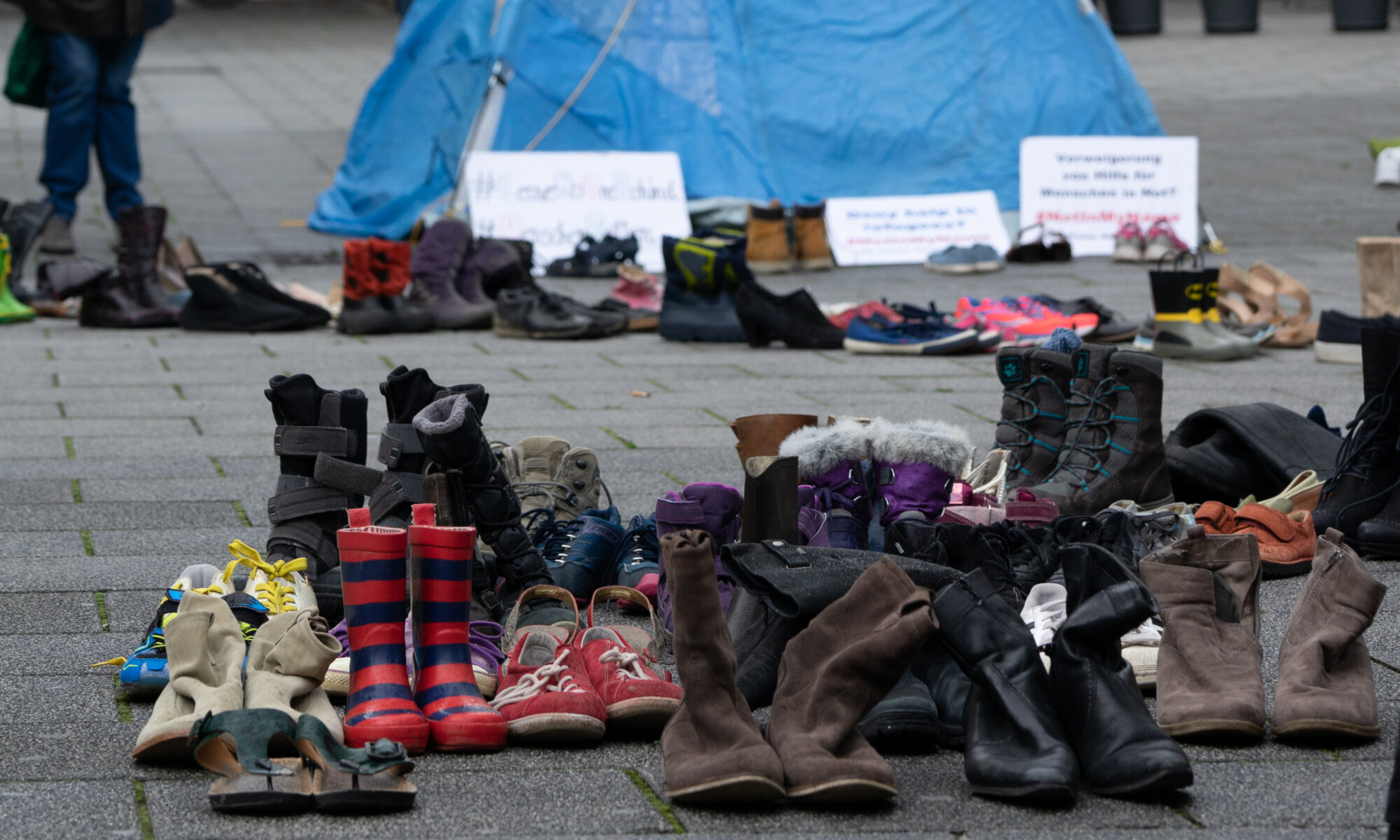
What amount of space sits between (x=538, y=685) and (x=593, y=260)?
559 centimetres

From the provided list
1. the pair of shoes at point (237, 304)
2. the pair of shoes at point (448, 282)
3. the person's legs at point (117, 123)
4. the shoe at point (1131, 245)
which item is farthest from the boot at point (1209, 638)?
the person's legs at point (117, 123)

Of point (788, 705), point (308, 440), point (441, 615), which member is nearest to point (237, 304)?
point (308, 440)

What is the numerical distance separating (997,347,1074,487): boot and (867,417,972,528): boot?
1.89 ft

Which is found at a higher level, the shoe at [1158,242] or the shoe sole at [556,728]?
the shoe sole at [556,728]

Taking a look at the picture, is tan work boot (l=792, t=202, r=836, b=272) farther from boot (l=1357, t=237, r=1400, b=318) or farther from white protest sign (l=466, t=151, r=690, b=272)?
boot (l=1357, t=237, r=1400, b=318)

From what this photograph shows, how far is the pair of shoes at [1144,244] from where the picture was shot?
8062mm

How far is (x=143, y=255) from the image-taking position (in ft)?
21.5

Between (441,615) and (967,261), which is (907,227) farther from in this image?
(441,615)

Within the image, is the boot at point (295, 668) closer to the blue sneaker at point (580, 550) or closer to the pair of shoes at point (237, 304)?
the blue sneaker at point (580, 550)

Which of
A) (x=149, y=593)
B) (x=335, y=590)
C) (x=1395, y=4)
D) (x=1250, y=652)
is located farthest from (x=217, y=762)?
(x=1395, y=4)

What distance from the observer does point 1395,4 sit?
20.0 metres

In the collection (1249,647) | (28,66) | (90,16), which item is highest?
(90,16)

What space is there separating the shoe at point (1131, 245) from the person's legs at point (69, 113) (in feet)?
16.6

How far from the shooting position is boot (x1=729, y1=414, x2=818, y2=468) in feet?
10.3
